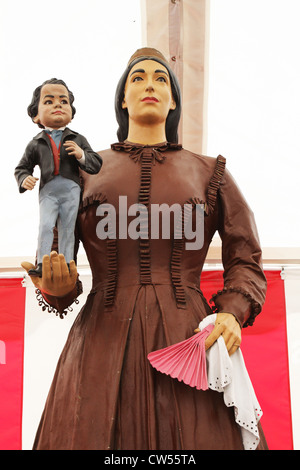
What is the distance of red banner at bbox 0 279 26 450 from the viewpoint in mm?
3338

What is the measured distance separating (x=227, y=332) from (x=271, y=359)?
1413 mm

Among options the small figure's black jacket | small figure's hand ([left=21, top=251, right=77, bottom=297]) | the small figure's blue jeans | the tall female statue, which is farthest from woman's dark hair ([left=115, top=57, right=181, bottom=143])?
small figure's hand ([left=21, top=251, right=77, bottom=297])

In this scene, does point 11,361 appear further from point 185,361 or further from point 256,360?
point 185,361

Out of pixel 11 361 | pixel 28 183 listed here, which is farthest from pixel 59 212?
pixel 11 361

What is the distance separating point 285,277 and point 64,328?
116 cm

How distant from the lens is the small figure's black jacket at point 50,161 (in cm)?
206

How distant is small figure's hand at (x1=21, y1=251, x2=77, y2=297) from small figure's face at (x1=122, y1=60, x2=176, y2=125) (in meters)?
0.68

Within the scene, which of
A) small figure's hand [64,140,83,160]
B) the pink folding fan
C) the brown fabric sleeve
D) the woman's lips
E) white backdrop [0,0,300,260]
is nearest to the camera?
the pink folding fan

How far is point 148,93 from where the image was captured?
2.41 meters

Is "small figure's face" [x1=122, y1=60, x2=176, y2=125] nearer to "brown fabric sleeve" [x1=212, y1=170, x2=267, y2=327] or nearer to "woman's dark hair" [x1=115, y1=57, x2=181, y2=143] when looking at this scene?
"woman's dark hair" [x1=115, y1=57, x2=181, y2=143]

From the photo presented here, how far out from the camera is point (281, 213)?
345 centimetres

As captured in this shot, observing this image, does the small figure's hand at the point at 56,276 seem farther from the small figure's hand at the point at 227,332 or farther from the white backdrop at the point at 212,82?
the white backdrop at the point at 212,82

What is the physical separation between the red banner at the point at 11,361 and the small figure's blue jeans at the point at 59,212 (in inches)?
61.0
